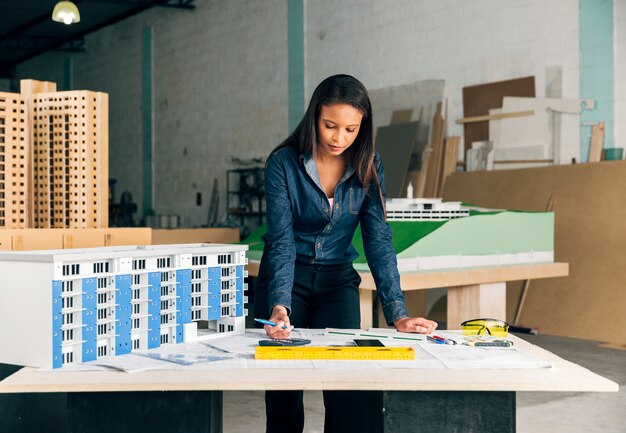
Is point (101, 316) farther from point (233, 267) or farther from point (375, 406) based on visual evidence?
point (375, 406)

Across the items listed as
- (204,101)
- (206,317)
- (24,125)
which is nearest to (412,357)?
(206,317)

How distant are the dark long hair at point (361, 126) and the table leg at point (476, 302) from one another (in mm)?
1963

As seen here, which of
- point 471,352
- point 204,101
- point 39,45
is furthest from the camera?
point 39,45

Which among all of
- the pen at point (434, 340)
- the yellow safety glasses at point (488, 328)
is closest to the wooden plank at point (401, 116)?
the yellow safety glasses at point (488, 328)

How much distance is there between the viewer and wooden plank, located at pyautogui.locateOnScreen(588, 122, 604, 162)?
226 inches

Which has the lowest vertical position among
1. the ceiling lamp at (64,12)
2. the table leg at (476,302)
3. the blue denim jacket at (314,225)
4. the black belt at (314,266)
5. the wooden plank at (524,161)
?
the table leg at (476,302)

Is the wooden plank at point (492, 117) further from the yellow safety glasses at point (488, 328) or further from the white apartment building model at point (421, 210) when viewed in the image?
the yellow safety glasses at point (488, 328)

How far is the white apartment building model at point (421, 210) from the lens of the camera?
406 cm

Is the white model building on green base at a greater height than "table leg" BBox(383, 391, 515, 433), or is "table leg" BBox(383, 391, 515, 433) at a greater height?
the white model building on green base

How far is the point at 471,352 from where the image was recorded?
183cm

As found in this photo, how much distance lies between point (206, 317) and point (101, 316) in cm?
32

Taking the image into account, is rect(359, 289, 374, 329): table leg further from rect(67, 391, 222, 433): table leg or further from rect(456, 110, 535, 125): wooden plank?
rect(456, 110, 535, 125): wooden plank

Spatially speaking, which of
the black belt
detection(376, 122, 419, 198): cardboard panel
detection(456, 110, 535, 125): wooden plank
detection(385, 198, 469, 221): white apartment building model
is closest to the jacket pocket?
the black belt

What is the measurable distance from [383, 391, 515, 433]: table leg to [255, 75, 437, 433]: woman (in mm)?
400
